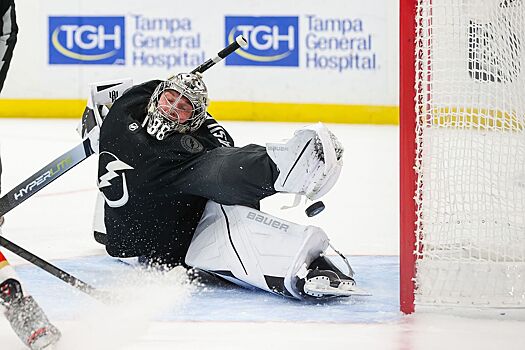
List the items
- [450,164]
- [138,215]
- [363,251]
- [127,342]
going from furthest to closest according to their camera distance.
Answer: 1. [363,251]
2. [138,215]
3. [450,164]
4. [127,342]

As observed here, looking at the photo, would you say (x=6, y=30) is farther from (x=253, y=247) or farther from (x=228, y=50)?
(x=253, y=247)

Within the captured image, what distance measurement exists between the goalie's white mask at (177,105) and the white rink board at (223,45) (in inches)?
179

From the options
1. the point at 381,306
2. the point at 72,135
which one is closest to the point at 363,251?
the point at 381,306

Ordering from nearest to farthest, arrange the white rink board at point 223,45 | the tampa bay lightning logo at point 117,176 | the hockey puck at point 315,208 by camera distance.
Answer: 1. the hockey puck at point 315,208
2. the tampa bay lightning logo at point 117,176
3. the white rink board at point 223,45

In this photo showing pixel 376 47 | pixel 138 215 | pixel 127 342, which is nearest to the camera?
pixel 127 342

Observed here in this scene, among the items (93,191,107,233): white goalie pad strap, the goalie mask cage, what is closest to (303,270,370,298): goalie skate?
the goalie mask cage

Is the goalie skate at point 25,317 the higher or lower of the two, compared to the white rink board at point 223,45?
lower

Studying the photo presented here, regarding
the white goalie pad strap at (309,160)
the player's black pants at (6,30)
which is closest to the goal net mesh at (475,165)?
the white goalie pad strap at (309,160)

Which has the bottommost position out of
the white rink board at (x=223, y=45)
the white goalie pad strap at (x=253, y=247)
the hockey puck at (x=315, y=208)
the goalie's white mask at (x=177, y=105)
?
the white goalie pad strap at (x=253, y=247)

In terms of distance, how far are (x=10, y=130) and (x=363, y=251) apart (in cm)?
423

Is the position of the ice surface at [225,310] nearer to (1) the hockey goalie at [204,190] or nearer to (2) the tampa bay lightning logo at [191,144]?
(1) the hockey goalie at [204,190]

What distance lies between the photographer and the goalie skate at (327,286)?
264cm

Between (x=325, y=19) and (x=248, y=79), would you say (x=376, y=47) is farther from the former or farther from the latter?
(x=248, y=79)

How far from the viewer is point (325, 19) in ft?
24.2
